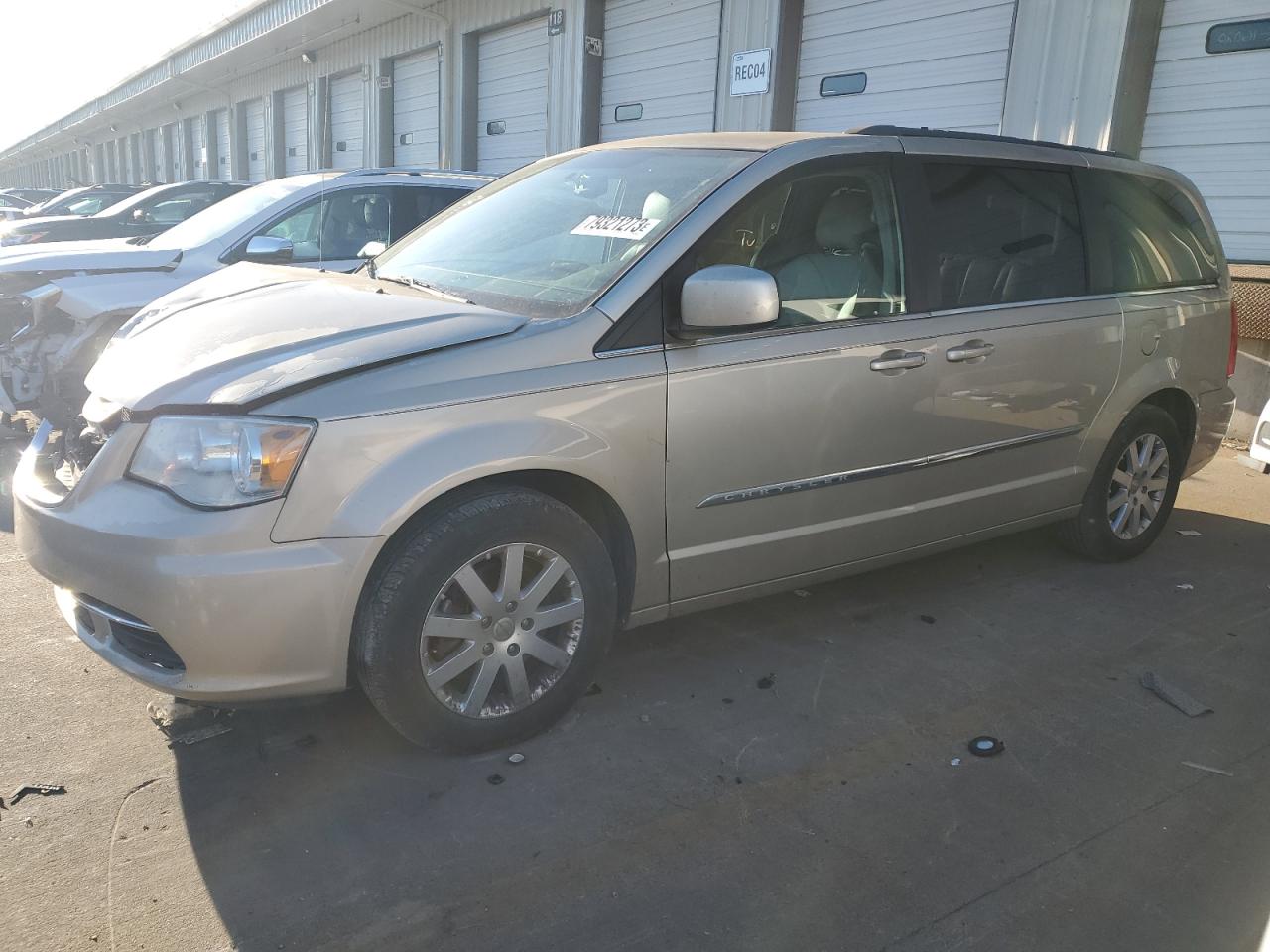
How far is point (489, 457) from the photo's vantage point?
8.51 feet

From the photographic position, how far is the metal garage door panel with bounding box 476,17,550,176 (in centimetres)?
1377

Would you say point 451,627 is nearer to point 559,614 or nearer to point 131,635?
point 559,614

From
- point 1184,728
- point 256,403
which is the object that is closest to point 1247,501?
point 1184,728

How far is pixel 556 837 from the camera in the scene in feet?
8.16

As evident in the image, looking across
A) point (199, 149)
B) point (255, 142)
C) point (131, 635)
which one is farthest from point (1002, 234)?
point (199, 149)

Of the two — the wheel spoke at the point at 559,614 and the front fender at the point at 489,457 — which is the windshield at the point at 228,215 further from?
the wheel spoke at the point at 559,614

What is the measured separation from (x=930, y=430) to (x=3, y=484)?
4823mm

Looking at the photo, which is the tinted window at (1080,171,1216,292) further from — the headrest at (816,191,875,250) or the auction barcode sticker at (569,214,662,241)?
the auction barcode sticker at (569,214,662,241)

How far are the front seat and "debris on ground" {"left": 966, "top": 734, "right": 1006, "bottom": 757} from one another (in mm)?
1496

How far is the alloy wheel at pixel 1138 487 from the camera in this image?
447 cm

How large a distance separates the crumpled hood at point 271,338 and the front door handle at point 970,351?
1.63 metres

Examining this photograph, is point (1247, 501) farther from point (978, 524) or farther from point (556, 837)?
point (556, 837)

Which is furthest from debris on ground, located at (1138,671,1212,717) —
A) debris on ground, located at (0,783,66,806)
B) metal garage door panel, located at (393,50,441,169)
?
→ metal garage door panel, located at (393,50,441,169)

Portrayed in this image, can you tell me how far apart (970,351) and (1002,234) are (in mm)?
565
